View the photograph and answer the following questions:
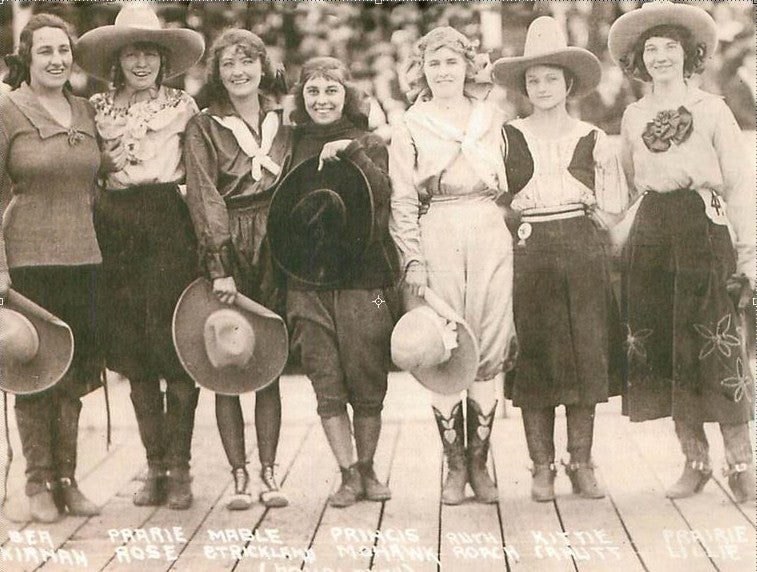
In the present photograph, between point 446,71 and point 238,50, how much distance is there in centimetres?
87

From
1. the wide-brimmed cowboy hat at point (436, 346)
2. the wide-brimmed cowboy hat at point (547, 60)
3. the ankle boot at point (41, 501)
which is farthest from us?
the ankle boot at point (41, 501)

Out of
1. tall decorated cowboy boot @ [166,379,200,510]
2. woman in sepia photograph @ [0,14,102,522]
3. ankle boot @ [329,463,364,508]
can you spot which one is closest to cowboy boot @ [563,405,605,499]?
ankle boot @ [329,463,364,508]

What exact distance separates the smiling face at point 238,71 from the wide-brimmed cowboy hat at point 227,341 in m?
0.81

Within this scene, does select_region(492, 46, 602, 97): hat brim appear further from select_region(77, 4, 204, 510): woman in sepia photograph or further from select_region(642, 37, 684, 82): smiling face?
select_region(77, 4, 204, 510): woman in sepia photograph

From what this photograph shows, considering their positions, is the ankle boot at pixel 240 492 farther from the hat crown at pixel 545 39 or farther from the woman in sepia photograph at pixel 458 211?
the hat crown at pixel 545 39

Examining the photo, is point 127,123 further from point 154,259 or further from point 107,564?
point 107,564

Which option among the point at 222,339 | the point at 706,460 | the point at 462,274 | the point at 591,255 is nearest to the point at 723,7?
the point at 591,255

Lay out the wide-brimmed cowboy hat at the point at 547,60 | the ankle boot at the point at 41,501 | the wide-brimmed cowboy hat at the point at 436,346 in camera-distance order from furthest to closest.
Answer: the ankle boot at the point at 41,501, the wide-brimmed cowboy hat at the point at 547,60, the wide-brimmed cowboy hat at the point at 436,346

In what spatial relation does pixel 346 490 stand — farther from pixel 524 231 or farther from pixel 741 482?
pixel 741 482

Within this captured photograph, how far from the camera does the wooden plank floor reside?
15.5 feet

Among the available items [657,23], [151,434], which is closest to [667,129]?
[657,23]

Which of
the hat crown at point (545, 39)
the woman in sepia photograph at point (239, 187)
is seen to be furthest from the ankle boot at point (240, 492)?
the hat crown at point (545, 39)

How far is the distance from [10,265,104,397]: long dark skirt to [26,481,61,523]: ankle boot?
0.55 meters

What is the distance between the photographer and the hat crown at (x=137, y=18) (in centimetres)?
480
